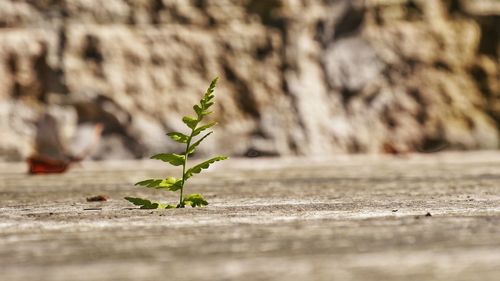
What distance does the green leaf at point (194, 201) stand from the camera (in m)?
1.46

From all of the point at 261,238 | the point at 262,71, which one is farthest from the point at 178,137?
the point at 262,71

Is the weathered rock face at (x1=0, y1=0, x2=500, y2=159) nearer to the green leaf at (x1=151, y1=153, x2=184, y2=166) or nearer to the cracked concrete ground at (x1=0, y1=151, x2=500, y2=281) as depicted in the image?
the cracked concrete ground at (x1=0, y1=151, x2=500, y2=281)

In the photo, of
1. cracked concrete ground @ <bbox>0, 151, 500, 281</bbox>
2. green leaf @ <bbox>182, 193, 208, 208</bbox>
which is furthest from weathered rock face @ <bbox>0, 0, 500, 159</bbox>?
green leaf @ <bbox>182, 193, 208, 208</bbox>

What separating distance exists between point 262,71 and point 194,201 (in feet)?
12.9

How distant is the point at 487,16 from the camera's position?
229 inches

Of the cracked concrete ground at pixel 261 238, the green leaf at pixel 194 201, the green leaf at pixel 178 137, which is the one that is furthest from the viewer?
the green leaf at pixel 194 201

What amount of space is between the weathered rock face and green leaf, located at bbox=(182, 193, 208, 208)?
3.42 meters

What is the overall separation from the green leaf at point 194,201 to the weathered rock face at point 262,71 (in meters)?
3.42

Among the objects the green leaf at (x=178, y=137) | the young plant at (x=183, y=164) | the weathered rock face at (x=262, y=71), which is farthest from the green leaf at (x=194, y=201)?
the weathered rock face at (x=262, y=71)

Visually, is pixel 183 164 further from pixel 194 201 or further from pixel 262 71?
pixel 262 71

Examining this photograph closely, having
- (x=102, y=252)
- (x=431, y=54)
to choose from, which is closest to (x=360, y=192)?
(x=102, y=252)

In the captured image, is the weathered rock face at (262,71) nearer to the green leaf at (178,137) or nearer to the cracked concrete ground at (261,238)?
the cracked concrete ground at (261,238)

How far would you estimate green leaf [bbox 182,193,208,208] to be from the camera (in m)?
1.46

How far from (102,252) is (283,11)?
15.4 ft
